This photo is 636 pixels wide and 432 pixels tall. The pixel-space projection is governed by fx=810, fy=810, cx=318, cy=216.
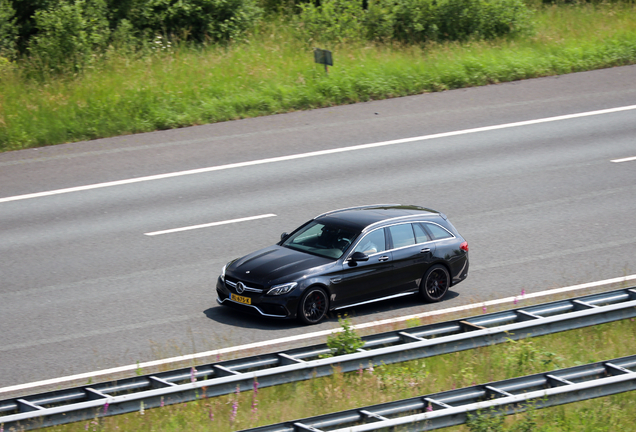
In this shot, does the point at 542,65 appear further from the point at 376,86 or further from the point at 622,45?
the point at 376,86

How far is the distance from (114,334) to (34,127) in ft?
32.1

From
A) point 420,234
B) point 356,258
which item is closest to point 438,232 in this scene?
point 420,234

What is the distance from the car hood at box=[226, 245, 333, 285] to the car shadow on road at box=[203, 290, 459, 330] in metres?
0.61

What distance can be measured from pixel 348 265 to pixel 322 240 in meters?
0.70

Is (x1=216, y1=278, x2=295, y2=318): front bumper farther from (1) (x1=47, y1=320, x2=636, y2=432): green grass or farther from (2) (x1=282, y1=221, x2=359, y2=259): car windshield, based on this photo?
(1) (x1=47, y1=320, x2=636, y2=432): green grass

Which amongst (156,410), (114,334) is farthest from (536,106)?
(156,410)

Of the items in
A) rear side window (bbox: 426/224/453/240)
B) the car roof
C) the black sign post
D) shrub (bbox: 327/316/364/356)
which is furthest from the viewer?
the black sign post

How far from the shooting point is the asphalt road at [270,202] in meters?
11.1

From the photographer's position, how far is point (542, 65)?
23188 mm

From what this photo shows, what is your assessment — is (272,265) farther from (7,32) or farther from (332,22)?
(7,32)

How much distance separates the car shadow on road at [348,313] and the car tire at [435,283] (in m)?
0.11

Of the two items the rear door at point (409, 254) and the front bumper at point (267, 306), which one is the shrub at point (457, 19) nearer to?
the rear door at point (409, 254)

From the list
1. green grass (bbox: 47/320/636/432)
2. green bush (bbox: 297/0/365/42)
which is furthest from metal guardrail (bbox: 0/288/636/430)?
green bush (bbox: 297/0/365/42)

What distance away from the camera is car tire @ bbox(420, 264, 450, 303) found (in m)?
12.0
